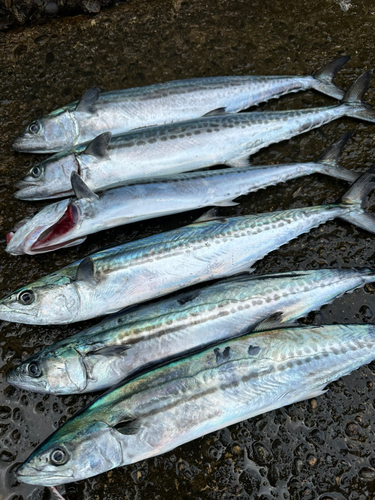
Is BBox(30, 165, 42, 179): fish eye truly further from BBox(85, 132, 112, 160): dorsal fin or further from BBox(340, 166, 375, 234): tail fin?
BBox(340, 166, 375, 234): tail fin

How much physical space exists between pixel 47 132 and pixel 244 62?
2.62 metres

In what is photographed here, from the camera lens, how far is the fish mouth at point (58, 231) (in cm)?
344

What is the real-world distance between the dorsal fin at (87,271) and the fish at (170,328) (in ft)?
1.22

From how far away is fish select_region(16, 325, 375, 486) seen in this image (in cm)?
260

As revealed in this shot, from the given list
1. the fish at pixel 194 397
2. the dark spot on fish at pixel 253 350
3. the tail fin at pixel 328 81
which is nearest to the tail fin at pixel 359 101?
the tail fin at pixel 328 81

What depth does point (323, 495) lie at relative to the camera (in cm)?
296

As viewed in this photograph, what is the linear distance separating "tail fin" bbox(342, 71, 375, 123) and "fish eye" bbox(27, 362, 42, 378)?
4.05 m

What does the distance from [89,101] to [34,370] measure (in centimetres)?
279

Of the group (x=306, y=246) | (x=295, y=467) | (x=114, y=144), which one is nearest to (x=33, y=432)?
(x=295, y=467)

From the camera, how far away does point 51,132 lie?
419cm

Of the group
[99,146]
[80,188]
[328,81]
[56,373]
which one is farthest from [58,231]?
[328,81]

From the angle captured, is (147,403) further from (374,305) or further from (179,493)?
(374,305)

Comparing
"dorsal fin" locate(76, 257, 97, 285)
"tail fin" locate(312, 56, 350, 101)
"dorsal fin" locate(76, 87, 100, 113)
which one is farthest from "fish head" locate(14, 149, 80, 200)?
"tail fin" locate(312, 56, 350, 101)

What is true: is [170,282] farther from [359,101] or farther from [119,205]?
[359,101]
